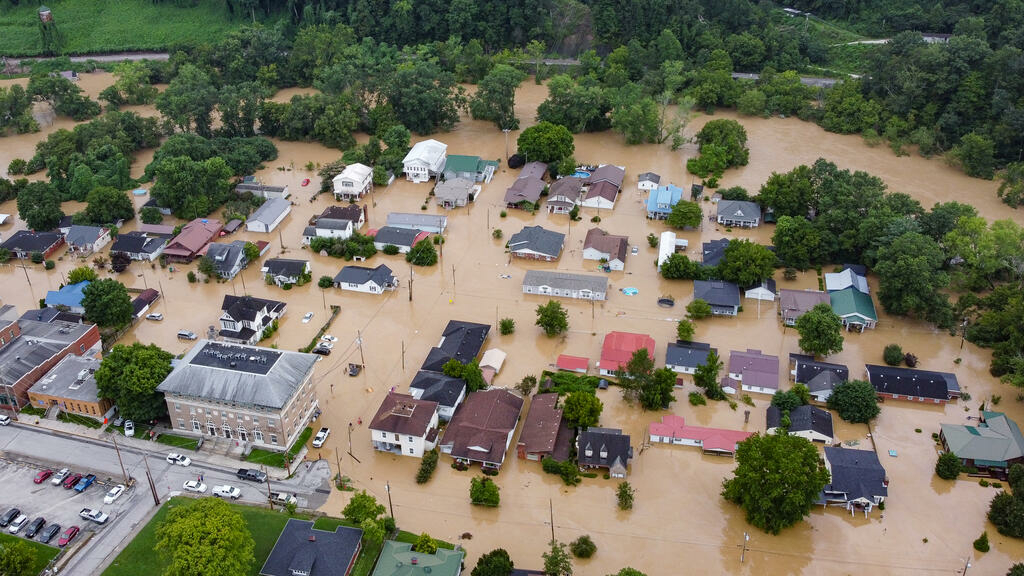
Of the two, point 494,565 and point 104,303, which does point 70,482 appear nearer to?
point 104,303

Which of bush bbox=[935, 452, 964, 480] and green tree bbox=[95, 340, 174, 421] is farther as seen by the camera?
green tree bbox=[95, 340, 174, 421]

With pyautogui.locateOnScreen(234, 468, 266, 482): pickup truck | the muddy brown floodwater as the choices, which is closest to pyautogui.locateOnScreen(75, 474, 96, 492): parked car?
pyautogui.locateOnScreen(234, 468, 266, 482): pickup truck

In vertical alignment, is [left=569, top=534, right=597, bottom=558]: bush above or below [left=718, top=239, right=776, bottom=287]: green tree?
below

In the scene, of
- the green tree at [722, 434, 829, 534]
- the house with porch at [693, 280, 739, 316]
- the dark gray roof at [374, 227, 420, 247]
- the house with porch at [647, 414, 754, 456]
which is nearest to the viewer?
the green tree at [722, 434, 829, 534]

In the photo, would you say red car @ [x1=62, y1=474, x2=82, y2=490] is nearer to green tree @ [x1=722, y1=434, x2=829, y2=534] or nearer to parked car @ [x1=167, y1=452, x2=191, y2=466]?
parked car @ [x1=167, y1=452, x2=191, y2=466]

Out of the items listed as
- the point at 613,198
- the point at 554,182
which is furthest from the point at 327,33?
the point at 613,198

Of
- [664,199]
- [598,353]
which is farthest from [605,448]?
[664,199]

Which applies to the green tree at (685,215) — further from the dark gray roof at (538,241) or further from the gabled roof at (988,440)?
the gabled roof at (988,440)
